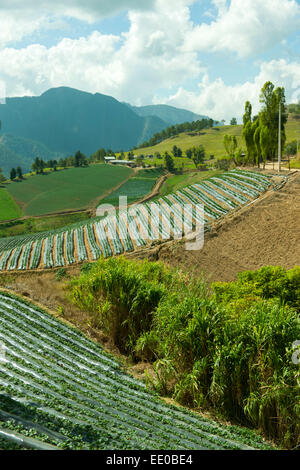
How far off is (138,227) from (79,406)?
20.3 metres

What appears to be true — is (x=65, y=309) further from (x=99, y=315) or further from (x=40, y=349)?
(x=40, y=349)

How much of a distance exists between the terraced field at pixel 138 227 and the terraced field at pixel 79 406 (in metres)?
14.1

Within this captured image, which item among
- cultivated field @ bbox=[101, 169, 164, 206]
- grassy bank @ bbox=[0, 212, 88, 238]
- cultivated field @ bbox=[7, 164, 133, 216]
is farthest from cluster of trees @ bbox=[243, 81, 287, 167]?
cultivated field @ bbox=[7, 164, 133, 216]

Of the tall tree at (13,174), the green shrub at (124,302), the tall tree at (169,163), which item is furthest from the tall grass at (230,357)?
the tall tree at (13,174)

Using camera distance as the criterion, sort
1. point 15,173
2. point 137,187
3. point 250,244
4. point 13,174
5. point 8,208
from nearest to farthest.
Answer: point 250,244
point 8,208
point 137,187
point 13,174
point 15,173

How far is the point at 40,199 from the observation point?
188 ft

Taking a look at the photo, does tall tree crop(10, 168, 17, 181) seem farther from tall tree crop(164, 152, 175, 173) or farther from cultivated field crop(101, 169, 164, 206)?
tall tree crop(164, 152, 175, 173)

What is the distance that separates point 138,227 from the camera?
26.9m

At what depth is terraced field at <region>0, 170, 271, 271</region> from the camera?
80.5 feet

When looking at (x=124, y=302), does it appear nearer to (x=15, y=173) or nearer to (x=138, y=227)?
(x=138, y=227)

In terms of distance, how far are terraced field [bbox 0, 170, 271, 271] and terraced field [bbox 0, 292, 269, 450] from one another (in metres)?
14.1

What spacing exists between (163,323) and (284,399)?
3383 millimetres

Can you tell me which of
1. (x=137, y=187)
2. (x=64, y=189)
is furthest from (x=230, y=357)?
(x=64, y=189)
